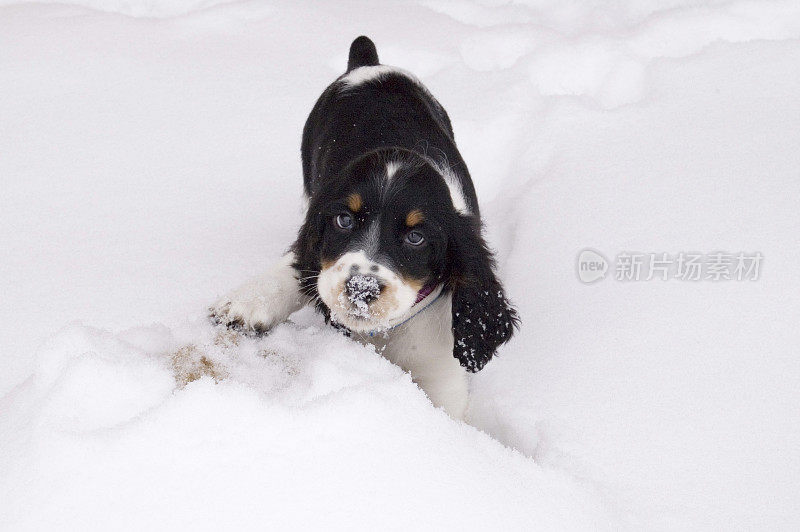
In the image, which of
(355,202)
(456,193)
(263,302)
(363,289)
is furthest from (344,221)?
(456,193)

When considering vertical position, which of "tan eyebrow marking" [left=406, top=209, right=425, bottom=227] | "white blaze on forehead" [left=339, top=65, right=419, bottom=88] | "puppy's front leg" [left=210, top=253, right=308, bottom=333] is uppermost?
"white blaze on forehead" [left=339, top=65, right=419, bottom=88]

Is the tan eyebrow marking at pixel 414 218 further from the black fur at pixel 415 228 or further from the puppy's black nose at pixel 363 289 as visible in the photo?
the puppy's black nose at pixel 363 289

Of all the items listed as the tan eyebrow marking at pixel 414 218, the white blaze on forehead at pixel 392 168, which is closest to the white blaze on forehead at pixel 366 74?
the white blaze on forehead at pixel 392 168

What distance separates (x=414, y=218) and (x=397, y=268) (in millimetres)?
155

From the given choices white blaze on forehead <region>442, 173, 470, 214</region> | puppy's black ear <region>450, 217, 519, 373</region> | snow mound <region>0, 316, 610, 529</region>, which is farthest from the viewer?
white blaze on forehead <region>442, 173, 470, 214</region>

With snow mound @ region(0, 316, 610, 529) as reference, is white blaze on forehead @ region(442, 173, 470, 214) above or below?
above

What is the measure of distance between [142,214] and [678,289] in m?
2.15

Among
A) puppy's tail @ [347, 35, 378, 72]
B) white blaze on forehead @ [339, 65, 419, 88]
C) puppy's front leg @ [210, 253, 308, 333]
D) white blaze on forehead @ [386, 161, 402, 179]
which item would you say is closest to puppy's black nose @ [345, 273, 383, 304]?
white blaze on forehead @ [386, 161, 402, 179]

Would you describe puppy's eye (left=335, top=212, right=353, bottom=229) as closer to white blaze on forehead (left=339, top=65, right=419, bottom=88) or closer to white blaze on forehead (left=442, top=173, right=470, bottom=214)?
white blaze on forehead (left=442, top=173, right=470, bottom=214)

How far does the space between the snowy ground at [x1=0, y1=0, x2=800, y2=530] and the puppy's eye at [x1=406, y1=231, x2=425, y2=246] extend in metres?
0.36

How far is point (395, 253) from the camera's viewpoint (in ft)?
6.81

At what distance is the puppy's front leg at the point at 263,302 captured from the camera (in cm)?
228

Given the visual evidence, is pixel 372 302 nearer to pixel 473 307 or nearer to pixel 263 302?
pixel 473 307

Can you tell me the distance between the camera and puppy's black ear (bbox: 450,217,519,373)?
7.42 feet
